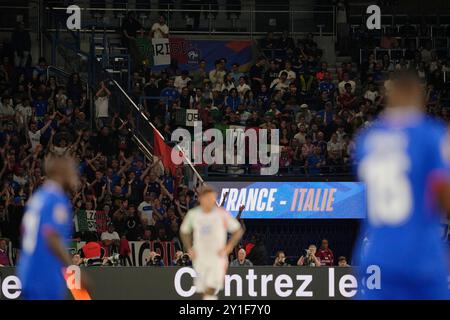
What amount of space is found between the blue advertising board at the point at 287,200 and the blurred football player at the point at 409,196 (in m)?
17.4

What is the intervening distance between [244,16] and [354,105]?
7355 mm

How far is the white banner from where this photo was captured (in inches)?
1091

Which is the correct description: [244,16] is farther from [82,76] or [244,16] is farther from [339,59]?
[82,76]

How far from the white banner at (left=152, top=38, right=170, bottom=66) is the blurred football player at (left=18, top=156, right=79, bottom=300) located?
64.2ft

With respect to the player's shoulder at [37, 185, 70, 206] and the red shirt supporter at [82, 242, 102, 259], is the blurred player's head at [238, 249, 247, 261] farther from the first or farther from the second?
the player's shoulder at [37, 185, 70, 206]

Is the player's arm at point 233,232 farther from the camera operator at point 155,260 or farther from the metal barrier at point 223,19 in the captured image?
the metal barrier at point 223,19

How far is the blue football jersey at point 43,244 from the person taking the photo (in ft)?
27.0

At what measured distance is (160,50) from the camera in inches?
1095

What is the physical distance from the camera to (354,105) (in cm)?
2598

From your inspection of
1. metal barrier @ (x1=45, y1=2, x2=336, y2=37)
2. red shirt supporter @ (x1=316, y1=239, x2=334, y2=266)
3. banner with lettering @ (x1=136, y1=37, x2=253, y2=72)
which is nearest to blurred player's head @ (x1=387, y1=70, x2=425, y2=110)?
red shirt supporter @ (x1=316, y1=239, x2=334, y2=266)

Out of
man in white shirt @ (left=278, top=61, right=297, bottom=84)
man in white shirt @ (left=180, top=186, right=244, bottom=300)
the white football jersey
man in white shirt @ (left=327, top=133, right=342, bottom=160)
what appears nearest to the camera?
man in white shirt @ (left=180, top=186, right=244, bottom=300)

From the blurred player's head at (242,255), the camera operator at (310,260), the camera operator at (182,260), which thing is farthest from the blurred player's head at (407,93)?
the camera operator at (310,260)

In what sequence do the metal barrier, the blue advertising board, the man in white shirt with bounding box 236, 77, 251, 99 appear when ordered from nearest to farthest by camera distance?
the blue advertising board < the man in white shirt with bounding box 236, 77, 251, 99 < the metal barrier
